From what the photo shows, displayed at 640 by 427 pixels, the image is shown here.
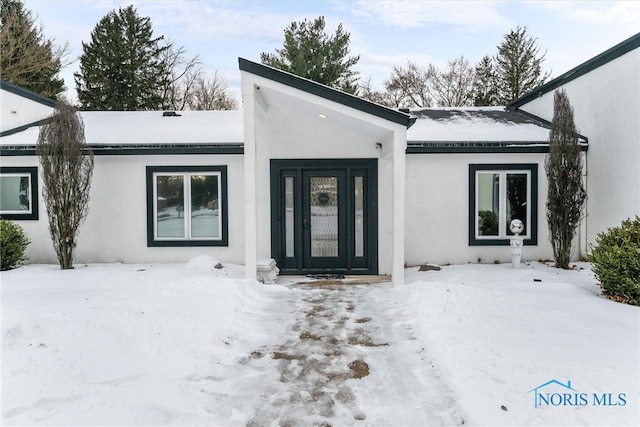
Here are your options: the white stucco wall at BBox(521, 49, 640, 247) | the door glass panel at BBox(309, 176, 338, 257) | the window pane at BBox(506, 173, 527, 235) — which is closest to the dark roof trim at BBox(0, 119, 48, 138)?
the door glass panel at BBox(309, 176, 338, 257)

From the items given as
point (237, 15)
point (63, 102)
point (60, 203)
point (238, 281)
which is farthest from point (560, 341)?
point (237, 15)

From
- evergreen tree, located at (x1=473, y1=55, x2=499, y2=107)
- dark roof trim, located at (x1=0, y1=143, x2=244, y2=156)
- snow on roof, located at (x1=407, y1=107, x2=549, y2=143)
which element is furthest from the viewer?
evergreen tree, located at (x1=473, y1=55, x2=499, y2=107)

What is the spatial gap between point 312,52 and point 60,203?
18.1 m

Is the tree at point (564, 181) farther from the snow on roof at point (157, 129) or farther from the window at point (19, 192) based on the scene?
the window at point (19, 192)

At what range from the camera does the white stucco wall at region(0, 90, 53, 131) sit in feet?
35.7

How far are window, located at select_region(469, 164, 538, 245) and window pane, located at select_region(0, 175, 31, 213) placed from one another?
960 cm

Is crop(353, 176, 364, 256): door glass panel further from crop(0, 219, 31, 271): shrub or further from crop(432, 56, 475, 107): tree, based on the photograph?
crop(432, 56, 475, 107): tree

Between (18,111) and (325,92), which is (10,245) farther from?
(325,92)

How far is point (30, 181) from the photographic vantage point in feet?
30.3

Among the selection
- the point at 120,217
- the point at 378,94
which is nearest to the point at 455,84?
the point at 378,94

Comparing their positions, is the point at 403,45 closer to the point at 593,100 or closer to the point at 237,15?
the point at 237,15

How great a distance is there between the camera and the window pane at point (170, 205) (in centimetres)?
927

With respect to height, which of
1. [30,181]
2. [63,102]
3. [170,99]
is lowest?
[30,181]

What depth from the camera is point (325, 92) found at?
7.05m
